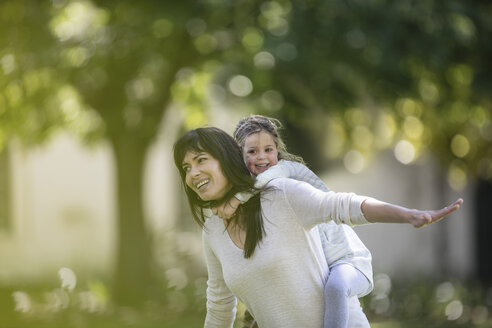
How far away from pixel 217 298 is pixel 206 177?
570 millimetres

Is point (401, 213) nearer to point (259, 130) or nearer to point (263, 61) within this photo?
point (259, 130)

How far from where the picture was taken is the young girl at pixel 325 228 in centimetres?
289

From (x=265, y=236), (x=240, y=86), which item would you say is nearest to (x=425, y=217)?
(x=265, y=236)

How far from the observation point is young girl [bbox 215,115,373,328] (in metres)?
2.89

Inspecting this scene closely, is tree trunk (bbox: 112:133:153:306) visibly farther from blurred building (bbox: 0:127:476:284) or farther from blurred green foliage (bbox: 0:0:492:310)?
blurred building (bbox: 0:127:476:284)

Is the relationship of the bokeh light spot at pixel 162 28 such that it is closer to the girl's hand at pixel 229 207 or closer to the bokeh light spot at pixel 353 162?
the bokeh light spot at pixel 353 162

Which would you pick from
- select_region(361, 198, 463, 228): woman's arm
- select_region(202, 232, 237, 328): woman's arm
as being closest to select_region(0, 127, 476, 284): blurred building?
select_region(202, 232, 237, 328): woman's arm

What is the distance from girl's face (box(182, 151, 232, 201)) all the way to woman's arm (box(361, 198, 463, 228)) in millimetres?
598

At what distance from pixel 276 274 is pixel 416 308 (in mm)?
7618

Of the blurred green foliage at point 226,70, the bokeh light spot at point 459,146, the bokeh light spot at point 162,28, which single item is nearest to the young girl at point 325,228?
the blurred green foliage at point 226,70

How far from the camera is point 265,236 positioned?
2.93m

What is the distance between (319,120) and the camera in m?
11.7

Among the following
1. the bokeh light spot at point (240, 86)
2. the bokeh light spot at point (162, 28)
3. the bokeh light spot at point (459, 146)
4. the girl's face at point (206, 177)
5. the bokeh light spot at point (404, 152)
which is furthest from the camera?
the bokeh light spot at point (404, 152)

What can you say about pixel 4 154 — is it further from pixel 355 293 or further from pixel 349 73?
pixel 355 293
